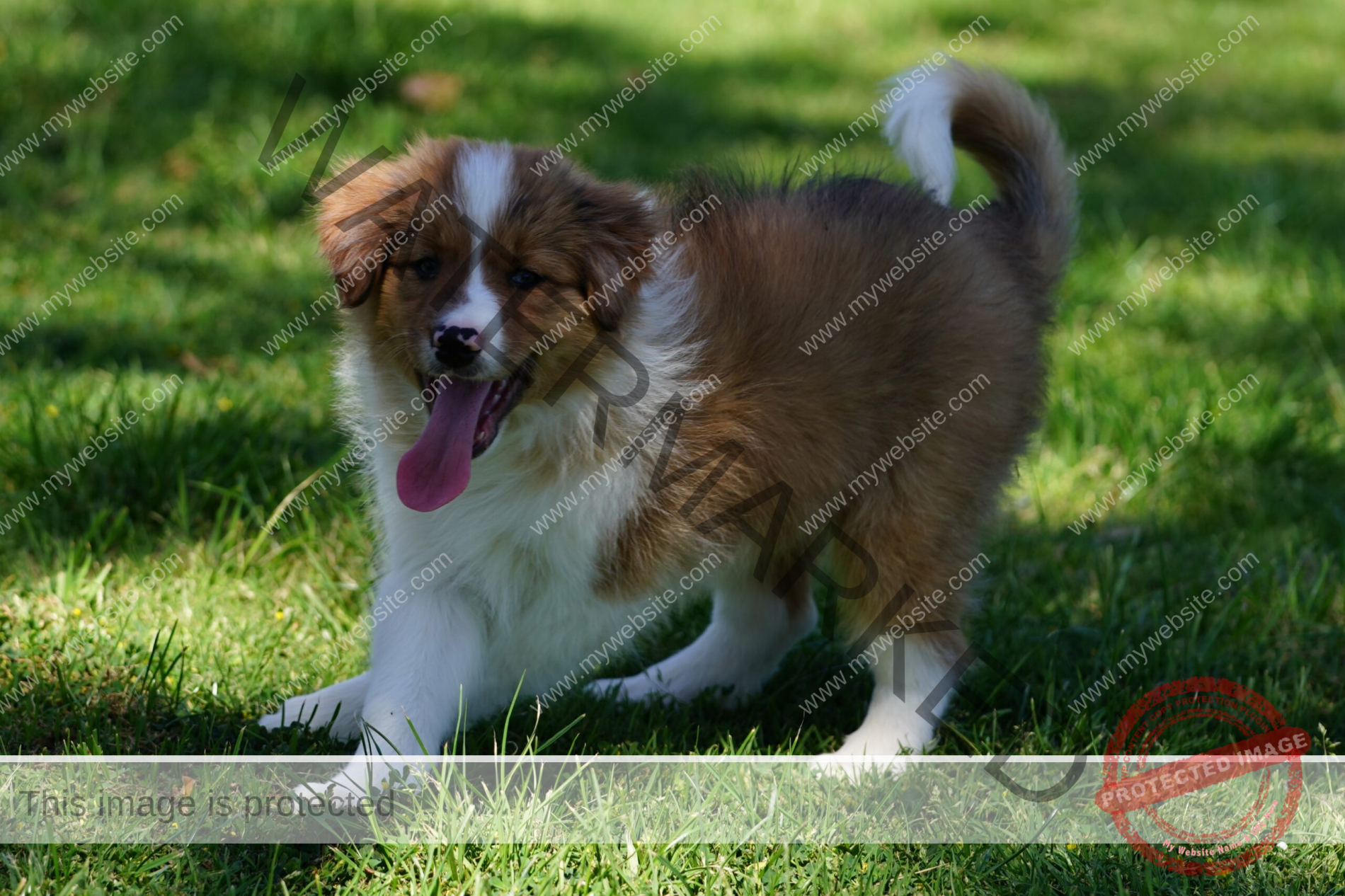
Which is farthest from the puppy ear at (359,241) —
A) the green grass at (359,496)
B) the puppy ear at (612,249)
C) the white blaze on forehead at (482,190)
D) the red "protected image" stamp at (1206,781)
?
the red "protected image" stamp at (1206,781)

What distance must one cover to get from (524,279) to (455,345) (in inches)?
9.2

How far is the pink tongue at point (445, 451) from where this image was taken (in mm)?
2555

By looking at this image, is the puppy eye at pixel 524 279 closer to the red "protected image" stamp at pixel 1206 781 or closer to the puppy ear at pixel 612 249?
the puppy ear at pixel 612 249

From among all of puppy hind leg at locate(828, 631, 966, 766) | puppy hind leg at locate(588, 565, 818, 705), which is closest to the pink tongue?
puppy hind leg at locate(588, 565, 818, 705)

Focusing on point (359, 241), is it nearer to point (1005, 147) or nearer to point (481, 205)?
point (481, 205)

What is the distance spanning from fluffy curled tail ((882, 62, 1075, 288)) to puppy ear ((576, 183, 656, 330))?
880mm

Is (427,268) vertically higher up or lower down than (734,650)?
higher up

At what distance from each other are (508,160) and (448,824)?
4.19 ft

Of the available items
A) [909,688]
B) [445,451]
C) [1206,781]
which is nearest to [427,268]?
[445,451]

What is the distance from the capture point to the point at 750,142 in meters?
7.10

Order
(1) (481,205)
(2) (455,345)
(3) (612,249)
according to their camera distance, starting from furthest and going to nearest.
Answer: (3) (612,249) → (1) (481,205) → (2) (455,345)

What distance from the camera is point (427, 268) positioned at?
2561 mm

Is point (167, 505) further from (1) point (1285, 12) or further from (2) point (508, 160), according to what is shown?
(1) point (1285, 12)

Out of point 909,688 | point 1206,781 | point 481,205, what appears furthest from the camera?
point 909,688
